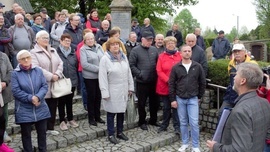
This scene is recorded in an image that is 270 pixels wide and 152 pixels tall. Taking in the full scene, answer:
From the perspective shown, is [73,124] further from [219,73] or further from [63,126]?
[219,73]

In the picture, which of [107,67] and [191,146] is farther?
[191,146]

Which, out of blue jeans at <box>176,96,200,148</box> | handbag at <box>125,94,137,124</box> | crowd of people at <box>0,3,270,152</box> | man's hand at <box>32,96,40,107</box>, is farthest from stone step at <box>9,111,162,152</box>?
blue jeans at <box>176,96,200,148</box>

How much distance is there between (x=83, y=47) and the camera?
6535 millimetres

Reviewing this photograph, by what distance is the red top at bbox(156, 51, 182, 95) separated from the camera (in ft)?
21.2

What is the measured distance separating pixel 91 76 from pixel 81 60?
0.36m

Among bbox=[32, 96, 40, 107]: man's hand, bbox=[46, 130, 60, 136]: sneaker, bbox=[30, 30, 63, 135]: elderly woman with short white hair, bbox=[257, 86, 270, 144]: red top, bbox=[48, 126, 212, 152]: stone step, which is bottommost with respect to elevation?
bbox=[48, 126, 212, 152]: stone step

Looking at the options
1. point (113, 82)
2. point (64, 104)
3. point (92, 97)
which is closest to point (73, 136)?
point (64, 104)

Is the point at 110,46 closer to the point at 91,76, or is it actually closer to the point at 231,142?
the point at 91,76

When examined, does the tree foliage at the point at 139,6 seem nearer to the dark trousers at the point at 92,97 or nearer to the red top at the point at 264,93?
the dark trousers at the point at 92,97

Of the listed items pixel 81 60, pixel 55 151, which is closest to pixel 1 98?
pixel 55 151

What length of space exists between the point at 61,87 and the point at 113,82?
3.00 ft

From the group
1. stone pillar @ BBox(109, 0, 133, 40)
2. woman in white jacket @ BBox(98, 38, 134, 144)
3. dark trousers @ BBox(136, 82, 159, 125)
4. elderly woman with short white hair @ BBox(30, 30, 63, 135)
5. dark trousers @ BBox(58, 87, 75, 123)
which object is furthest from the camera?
stone pillar @ BBox(109, 0, 133, 40)

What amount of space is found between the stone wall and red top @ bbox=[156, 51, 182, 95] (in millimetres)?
1326

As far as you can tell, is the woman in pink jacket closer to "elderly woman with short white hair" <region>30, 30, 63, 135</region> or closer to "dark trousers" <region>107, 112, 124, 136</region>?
"dark trousers" <region>107, 112, 124, 136</region>
